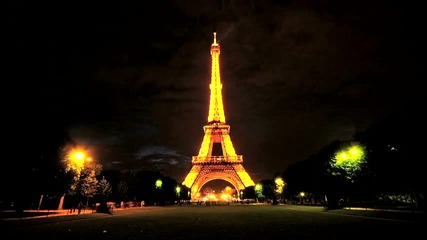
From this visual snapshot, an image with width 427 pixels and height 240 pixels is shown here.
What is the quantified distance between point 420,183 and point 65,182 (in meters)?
42.1

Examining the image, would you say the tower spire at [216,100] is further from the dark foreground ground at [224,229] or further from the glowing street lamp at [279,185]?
the dark foreground ground at [224,229]

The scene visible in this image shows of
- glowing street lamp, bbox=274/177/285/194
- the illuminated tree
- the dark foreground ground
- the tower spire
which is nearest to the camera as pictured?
the dark foreground ground

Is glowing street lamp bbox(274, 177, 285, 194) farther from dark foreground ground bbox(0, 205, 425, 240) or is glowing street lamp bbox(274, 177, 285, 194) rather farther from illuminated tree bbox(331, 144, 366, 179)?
dark foreground ground bbox(0, 205, 425, 240)

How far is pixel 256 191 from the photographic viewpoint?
12381cm

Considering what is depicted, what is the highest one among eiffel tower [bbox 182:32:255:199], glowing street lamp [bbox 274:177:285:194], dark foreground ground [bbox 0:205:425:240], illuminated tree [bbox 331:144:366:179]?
eiffel tower [bbox 182:32:255:199]

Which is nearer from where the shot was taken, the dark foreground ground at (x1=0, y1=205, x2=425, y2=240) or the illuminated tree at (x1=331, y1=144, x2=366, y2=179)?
the dark foreground ground at (x1=0, y1=205, x2=425, y2=240)

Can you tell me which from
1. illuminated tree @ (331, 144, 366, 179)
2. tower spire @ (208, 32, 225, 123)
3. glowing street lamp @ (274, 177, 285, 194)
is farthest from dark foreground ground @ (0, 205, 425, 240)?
tower spire @ (208, 32, 225, 123)

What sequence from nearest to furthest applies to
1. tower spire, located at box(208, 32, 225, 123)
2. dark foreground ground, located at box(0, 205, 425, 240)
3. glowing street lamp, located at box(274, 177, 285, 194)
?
dark foreground ground, located at box(0, 205, 425, 240) → glowing street lamp, located at box(274, 177, 285, 194) → tower spire, located at box(208, 32, 225, 123)

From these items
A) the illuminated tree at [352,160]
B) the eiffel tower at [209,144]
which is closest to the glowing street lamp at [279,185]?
the eiffel tower at [209,144]

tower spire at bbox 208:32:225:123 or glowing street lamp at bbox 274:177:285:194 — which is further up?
tower spire at bbox 208:32:225:123

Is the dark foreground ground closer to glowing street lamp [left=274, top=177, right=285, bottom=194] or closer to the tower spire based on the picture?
glowing street lamp [left=274, top=177, right=285, bottom=194]

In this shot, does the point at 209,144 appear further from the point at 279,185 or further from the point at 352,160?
the point at 352,160

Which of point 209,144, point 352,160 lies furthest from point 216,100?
point 352,160

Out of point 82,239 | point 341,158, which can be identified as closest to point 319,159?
point 341,158
